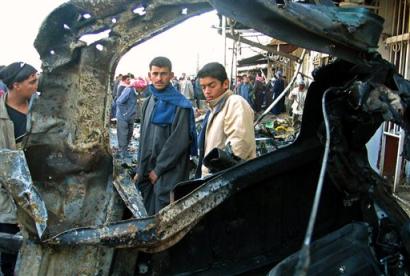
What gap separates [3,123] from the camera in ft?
11.2

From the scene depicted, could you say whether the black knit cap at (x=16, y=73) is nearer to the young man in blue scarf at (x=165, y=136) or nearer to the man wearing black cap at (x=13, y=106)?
the man wearing black cap at (x=13, y=106)

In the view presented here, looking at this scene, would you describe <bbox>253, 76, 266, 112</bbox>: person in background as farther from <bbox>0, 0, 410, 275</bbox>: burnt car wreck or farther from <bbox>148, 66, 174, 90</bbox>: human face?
<bbox>0, 0, 410, 275</bbox>: burnt car wreck

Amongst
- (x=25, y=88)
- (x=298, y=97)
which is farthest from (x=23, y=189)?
(x=298, y=97)

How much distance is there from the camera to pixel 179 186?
2641 mm

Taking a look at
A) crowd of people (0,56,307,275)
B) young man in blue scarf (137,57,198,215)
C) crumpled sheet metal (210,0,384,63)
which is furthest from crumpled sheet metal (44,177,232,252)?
young man in blue scarf (137,57,198,215)

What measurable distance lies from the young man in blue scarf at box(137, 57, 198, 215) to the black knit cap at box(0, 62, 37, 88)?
3.49ft

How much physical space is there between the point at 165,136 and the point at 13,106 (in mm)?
1280

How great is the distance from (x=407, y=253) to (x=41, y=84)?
1932 millimetres

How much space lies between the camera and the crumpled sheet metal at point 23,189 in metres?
2.12

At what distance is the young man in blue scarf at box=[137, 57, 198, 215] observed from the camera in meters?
4.18

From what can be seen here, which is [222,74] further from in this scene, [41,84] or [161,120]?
[41,84]

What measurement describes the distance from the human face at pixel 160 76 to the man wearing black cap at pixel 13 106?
99 centimetres

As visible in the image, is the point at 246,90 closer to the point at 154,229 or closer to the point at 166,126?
the point at 166,126

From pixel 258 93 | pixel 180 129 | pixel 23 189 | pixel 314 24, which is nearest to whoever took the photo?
pixel 314 24
